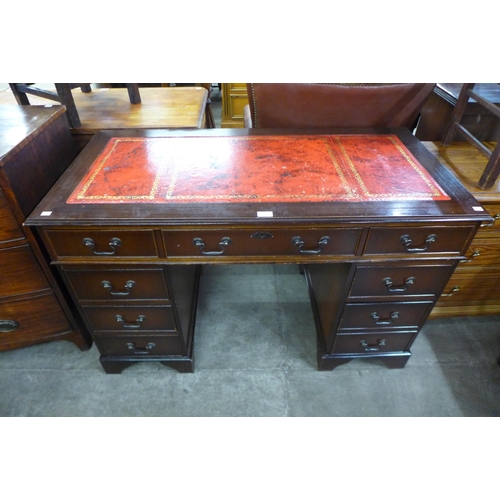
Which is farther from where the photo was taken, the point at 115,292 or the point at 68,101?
the point at 68,101

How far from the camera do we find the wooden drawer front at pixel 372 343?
54.6 inches

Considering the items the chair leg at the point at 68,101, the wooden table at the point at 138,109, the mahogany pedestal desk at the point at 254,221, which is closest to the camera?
the mahogany pedestal desk at the point at 254,221

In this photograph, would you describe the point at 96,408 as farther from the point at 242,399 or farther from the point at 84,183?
the point at 84,183

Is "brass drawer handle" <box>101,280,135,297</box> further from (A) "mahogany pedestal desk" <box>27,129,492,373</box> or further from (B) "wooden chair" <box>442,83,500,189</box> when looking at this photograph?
(B) "wooden chair" <box>442,83,500,189</box>

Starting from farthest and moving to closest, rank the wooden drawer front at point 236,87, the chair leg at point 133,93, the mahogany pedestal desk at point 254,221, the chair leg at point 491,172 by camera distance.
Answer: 1. the wooden drawer front at point 236,87
2. the chair leg at point 133,93
3. the chair leg at point 491,172
4. the mahogany pedestal desk at point 254,221

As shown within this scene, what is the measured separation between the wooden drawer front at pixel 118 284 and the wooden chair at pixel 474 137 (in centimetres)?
123

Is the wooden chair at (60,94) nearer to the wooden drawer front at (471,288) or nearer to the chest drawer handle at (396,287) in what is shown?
the chest drawer handle at (396,287)

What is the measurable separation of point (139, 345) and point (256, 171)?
34.1 inches

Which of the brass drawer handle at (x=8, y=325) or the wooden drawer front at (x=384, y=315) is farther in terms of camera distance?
the brass drawer handle at (x=8, y=325)

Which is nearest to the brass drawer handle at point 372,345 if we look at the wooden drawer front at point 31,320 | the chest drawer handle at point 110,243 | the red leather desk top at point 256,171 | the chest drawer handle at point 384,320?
the chest drawer handle at point 384,320

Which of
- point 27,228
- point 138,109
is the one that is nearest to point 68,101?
point 138,109

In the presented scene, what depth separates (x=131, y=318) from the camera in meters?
1.28

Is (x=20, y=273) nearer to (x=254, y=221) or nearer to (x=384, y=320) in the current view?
(x=254, y=221)

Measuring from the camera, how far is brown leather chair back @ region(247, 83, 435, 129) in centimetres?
140
